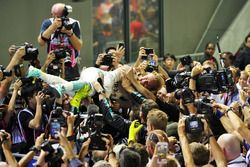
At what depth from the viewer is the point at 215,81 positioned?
8.03 meters

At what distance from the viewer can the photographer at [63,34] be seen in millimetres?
9344

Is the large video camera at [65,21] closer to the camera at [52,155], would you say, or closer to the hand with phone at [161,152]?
the camera at [52,155]

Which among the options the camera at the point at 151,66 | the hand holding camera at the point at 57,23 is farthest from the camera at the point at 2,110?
the camera at the point at 151,66

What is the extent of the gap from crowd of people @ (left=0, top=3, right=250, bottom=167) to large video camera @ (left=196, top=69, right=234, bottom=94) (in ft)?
0.04

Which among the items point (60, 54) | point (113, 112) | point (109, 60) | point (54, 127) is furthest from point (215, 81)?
point (60, 54)

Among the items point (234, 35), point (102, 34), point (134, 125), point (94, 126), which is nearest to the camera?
point (94, 126)

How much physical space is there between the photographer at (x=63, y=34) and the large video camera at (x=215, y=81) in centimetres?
202

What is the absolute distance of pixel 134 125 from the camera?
8039 mm

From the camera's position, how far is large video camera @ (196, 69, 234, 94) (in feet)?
26.4

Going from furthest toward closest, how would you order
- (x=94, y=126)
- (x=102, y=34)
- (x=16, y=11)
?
(x=102, y=34) < (x=16, y=11) < (x=94, y=126)

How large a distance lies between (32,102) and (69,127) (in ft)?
4.63

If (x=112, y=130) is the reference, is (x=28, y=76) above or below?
above

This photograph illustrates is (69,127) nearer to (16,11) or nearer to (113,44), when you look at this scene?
(16,11)

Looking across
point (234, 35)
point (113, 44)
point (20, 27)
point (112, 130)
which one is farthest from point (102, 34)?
point (112, 130)
